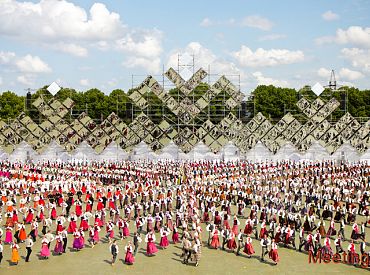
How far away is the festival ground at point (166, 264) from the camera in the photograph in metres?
16.6

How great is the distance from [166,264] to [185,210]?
604 centimetres

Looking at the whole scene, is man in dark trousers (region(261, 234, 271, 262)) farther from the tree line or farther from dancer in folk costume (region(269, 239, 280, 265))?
the tree line

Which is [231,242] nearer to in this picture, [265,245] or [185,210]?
[265,245]

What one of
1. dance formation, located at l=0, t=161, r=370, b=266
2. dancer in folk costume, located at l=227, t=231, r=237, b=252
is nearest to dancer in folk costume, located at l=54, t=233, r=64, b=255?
dance formation, located at l=0, t=161, r=370, b=266

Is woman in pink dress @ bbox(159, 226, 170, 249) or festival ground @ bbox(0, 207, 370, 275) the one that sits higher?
woman in pink dress @ bbox(159, 226, 170, 249)

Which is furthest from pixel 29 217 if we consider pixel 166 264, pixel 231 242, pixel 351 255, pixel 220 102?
pixel 220 102

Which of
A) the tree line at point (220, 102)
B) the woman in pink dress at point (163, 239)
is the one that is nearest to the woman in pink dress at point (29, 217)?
the woman in pink dress at point (163, 239)

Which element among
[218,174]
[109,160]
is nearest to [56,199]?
[218,174]

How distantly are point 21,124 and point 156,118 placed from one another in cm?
1818

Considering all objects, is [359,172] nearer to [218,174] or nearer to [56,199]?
[218,174]

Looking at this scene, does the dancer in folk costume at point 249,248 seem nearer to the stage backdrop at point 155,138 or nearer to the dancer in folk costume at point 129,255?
the dancer in folk costume at point 129,255

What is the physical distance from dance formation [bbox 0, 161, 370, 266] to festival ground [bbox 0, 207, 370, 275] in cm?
32

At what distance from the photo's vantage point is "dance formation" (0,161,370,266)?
61.4 feet

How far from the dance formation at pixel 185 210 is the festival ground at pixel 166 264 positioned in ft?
1.06
